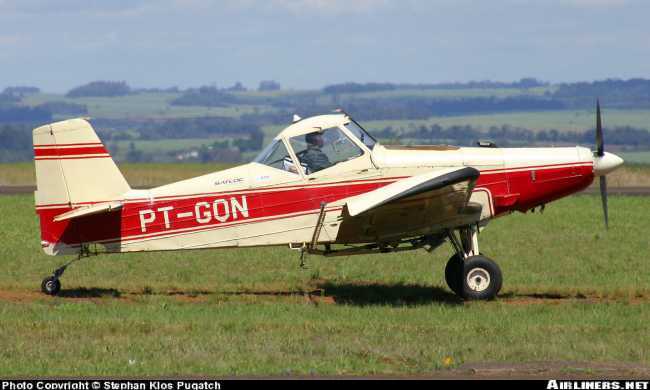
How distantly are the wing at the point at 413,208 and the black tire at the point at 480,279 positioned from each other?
55cm

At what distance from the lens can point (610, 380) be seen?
8.66 meters

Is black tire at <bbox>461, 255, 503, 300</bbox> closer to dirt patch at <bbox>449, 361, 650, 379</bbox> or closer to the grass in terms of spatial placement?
dirt patch at <bbox>449, 361, 650, 379</bbox>

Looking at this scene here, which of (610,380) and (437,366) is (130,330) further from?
(610,380)

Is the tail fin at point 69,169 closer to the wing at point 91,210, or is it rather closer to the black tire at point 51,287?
the wing at point 91,210

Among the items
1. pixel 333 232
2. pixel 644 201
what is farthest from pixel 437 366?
pixel 644 201

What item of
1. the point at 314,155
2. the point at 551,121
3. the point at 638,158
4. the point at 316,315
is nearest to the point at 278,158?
the point at 314,155

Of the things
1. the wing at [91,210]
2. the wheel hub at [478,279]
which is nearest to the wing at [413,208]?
the wheel hub at [478,279]

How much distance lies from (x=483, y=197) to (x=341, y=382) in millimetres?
5565

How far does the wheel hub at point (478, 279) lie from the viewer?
13.7 metres

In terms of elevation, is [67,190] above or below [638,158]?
below

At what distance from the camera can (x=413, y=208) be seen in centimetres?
1343

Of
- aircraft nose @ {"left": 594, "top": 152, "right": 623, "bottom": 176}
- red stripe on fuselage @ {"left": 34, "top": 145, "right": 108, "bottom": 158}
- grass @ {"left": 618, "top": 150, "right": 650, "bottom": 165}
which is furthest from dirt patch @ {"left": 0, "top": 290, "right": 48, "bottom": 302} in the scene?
grass @ {"left": 618, "top": 150, "right": 650, "bottom": 165}

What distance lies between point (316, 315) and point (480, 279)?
236 cm

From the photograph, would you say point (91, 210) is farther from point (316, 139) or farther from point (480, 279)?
point (480, 279)
